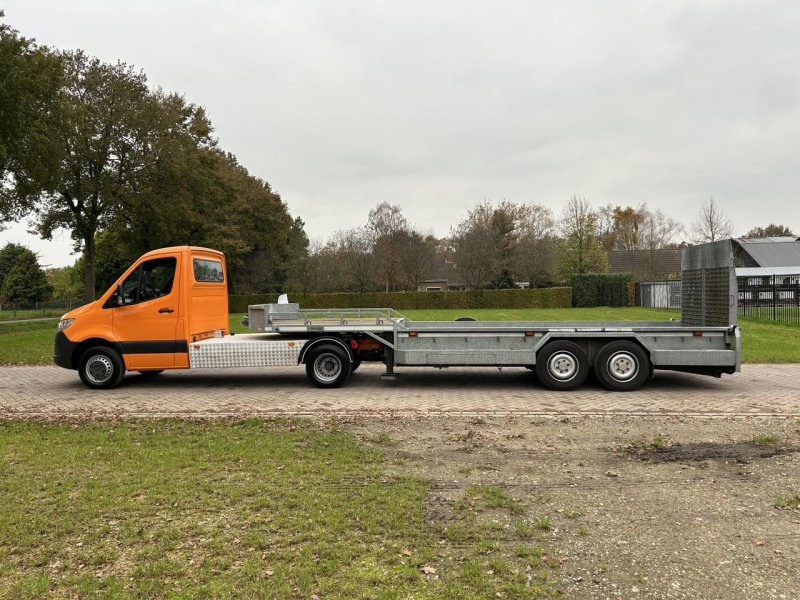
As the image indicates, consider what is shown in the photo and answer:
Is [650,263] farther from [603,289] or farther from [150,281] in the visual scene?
[150,281]

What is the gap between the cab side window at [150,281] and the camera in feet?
32.3

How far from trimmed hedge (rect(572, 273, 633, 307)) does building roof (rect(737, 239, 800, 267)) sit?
1558 cm

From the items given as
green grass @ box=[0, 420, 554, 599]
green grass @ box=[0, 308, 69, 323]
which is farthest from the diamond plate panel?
green grass @ box=[0, 308, 69, 323]

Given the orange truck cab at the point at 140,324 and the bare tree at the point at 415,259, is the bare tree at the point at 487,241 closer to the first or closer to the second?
the bare tree at the point at 415,259

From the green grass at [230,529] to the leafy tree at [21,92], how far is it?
757 inches

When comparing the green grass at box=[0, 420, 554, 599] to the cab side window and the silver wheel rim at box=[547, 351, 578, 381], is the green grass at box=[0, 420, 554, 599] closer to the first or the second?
the cab side window

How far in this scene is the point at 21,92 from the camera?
67.3 feet

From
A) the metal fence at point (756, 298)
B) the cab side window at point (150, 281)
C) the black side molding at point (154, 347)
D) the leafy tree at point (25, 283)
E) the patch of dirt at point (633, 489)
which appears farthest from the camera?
the leafy tree at point (25, 283)

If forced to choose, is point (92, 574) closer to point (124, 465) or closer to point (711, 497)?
point (124, 465)

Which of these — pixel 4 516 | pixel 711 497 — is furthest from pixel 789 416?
pixel 4 516

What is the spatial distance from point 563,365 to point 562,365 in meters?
0.02

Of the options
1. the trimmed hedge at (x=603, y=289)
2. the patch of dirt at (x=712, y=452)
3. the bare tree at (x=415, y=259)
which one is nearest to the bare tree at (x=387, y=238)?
the bare tree at (x=415, y=259)

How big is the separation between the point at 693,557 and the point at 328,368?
23.3 feet

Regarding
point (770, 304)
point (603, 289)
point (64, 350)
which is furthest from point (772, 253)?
point (64, 350)
